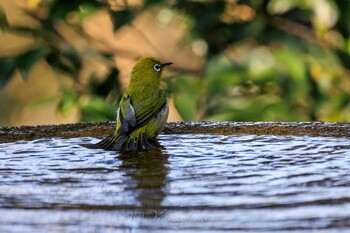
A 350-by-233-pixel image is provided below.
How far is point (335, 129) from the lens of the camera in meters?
2.80

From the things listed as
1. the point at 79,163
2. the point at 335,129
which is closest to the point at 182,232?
the point at 79,163

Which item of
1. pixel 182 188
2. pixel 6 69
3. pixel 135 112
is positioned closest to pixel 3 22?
pixel 6 69

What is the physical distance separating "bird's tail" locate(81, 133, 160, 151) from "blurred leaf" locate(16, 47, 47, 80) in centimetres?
140

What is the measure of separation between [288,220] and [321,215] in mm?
68

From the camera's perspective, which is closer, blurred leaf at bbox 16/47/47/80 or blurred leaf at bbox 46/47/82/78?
blurred leaf at bbox 16/47/47/80

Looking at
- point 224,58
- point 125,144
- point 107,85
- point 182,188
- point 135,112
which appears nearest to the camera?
point 182,188

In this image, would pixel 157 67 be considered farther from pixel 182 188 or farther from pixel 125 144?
pixel 182 188

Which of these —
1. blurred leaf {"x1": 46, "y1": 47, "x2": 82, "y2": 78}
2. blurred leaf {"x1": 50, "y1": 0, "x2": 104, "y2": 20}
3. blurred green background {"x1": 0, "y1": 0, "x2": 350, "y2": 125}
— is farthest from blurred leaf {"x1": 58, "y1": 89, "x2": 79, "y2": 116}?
blurred leaf {"x1": 50, "y1": 0, "x2": 104, "y2": 20}

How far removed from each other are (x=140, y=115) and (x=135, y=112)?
2 centimetres

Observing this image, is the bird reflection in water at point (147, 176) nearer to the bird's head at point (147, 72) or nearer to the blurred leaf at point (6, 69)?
the bird's head at point (147, 72)

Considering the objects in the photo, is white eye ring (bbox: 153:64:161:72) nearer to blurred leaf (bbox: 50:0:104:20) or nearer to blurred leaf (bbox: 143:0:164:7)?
blurred leaf (bbox: 143:0:164:7)

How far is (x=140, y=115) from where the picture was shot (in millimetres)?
2939

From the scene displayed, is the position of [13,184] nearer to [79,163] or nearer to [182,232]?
[79,163]

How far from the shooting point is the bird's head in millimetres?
3322
